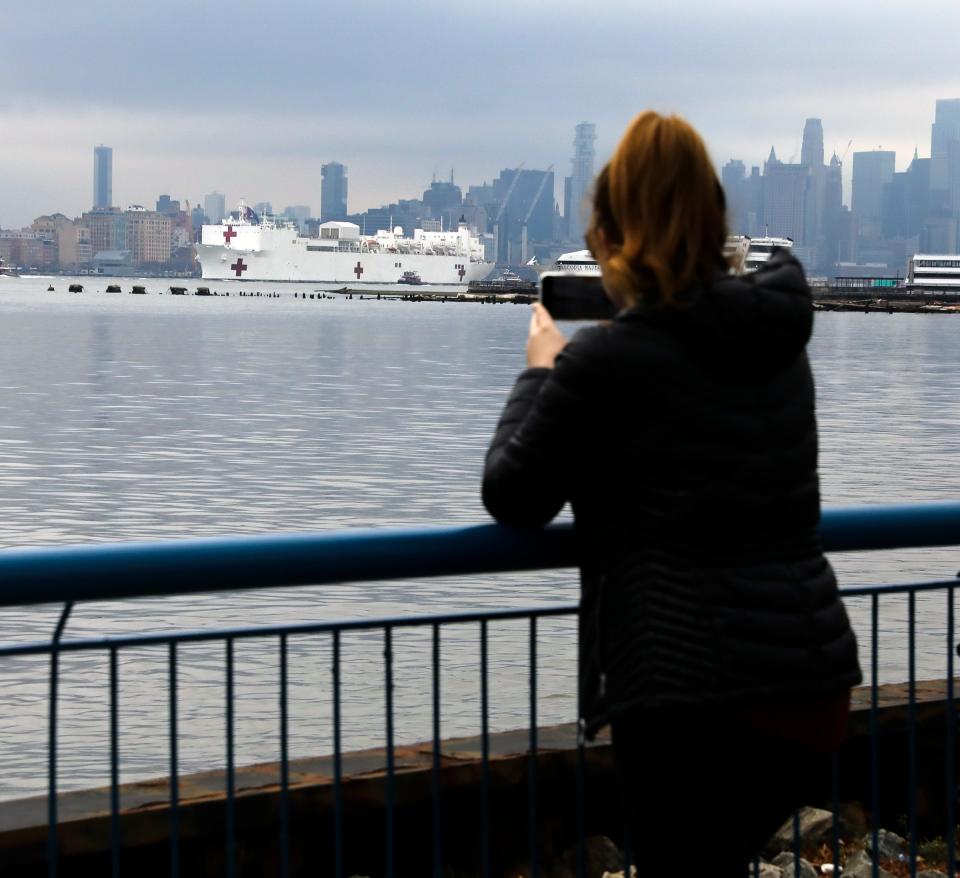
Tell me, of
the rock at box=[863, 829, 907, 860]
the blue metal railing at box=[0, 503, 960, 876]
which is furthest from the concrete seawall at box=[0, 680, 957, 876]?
the blue metal railing at box=[0, 503, 960, 876]

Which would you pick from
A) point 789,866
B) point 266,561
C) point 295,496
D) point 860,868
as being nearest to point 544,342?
point 266,561

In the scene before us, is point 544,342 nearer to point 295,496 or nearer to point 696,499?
point 696,499

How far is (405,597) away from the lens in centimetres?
1880

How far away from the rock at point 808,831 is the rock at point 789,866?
0.45 feet

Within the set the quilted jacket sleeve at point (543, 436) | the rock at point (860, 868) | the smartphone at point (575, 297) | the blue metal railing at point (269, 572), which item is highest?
the smartphone at point (575, 297)

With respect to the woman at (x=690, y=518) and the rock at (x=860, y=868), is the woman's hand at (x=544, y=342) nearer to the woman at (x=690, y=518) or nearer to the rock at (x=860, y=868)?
the woman at (x=690, y=518)

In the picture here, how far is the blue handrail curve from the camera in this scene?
3.08 meters

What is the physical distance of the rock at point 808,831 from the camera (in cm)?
723

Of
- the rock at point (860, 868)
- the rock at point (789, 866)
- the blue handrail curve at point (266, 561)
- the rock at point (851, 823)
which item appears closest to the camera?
the blue handrail curve at point (266, 561)

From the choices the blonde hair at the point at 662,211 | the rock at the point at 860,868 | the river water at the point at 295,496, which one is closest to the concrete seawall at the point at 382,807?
the rock at the point at 860,868

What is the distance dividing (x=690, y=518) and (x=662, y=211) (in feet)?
1.62

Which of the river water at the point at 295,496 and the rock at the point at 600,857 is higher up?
the rock at the point at 600,857

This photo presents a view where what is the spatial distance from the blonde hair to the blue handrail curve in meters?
0.73

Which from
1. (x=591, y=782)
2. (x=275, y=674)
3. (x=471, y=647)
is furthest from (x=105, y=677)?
(x=591, y=782)
